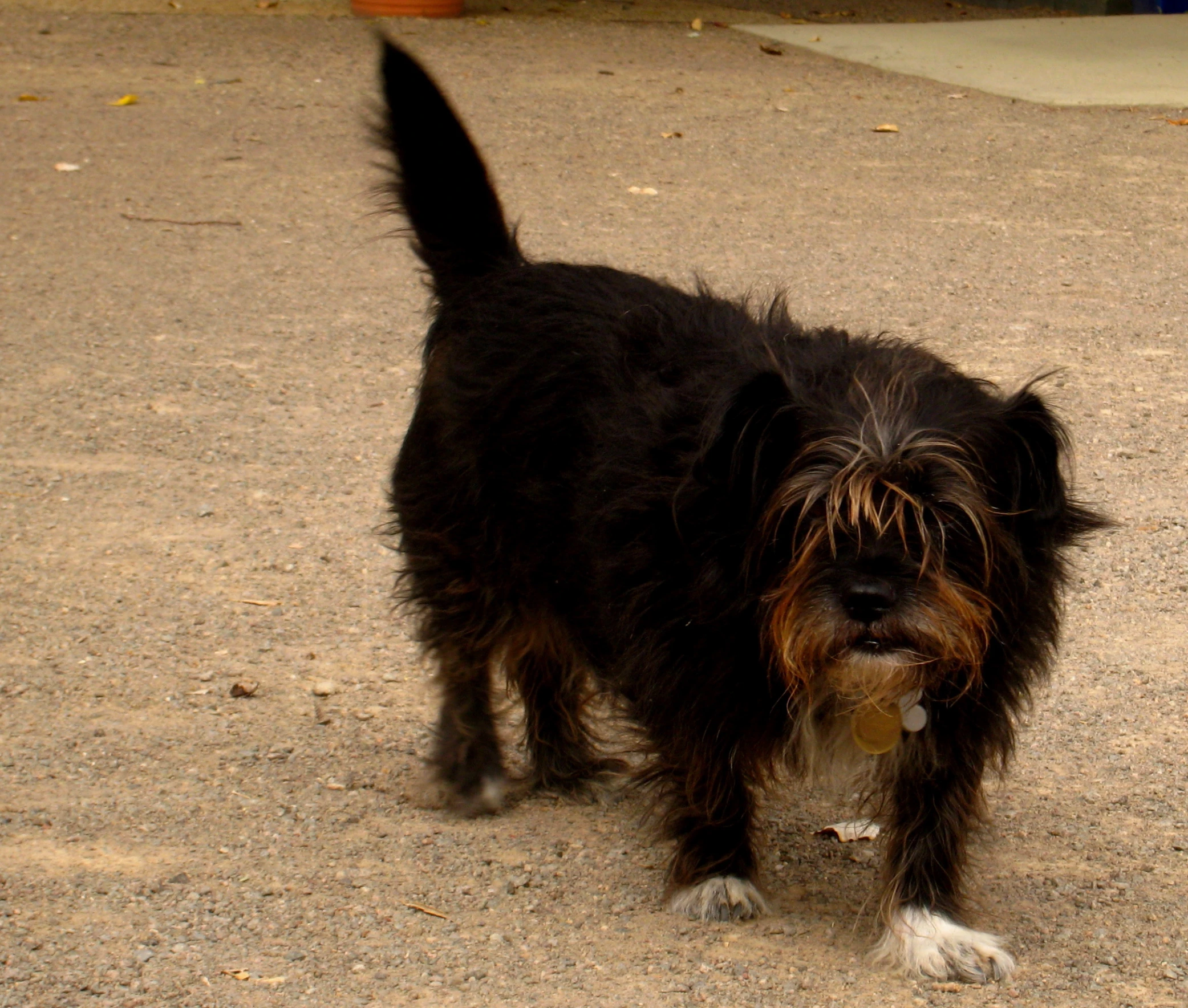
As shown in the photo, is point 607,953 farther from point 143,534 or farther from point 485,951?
point 143,534

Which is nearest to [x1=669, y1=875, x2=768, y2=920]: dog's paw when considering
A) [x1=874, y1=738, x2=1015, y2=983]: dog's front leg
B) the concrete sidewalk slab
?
[x1=874, y1=738, x2=1015, y2=983]: dog's front leg

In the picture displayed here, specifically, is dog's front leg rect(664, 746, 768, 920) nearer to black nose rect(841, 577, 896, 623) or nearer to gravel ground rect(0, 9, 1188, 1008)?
gravel ground rect(0, 9, 1188, 1008)

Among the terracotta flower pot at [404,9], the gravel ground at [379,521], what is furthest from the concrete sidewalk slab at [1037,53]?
the terracotta flower pot at [404,9]

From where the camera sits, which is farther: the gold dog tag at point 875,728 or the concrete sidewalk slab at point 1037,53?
the concrete sidewalk slab at point 1037,53

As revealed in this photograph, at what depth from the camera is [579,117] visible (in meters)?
10.5

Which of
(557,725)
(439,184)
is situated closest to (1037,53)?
(439,184)

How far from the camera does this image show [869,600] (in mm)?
2676

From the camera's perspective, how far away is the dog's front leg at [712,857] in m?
3.33

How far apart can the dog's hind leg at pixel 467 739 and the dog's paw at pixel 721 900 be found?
68cm

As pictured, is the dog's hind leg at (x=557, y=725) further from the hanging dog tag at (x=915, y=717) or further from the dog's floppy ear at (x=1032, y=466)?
the dog's floppy ear at (x=1032, y=466)

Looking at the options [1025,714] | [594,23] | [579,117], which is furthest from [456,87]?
[1025,714]

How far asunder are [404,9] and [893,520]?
1136cm

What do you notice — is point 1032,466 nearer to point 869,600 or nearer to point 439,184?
point 869,600

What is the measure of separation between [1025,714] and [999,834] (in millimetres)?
465
